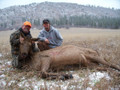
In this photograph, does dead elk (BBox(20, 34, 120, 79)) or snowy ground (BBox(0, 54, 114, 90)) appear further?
dead elk (BBox(20, 34, 120, 79))

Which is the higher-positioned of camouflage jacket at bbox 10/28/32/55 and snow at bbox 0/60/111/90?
camouflage jacket at bbox 10/28/32/55

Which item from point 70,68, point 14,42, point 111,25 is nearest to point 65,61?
point 70,68

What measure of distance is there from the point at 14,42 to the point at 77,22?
62618 millimetres

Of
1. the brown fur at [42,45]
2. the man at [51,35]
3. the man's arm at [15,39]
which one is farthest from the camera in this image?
the man at [51,35]

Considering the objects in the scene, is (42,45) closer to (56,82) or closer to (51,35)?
(51,35)

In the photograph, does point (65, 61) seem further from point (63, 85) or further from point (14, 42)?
point (14, 42)

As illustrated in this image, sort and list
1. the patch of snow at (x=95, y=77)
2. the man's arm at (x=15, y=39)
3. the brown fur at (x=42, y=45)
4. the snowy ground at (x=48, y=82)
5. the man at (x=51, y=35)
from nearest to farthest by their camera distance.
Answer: the snowy ground at (x=48, y=82), the patch of snow at (x=95, y=77), the man's arm at (x=15, y=39), the brown fur at (x=42, y=45), the man at (x=51, y=35)

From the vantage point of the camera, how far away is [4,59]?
594 centimetres

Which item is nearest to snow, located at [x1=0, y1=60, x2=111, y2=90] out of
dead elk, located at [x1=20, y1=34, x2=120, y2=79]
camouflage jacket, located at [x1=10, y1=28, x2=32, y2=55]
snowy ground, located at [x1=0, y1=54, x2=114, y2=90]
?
snowy ground, located at [x1=0, y1=54, x2=114, y2=90]

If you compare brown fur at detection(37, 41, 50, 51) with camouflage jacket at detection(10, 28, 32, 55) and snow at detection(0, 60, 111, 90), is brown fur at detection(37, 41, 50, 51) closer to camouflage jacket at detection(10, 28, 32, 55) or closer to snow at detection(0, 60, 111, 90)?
camouflage jacket at detection(10, 28, 32, 55)

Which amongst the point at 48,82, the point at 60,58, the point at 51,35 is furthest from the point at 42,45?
the point at 48,82

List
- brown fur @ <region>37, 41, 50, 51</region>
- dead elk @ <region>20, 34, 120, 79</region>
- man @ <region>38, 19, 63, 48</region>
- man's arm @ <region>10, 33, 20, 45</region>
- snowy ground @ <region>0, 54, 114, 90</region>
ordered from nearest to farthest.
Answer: snowy ground @ <region>0, 54, 114, 90</region> < dead elk @ <region>20, 34, 120, 79</region> < man's arm @ <region>10, 33, 20, 45</region> < brown fur @ <region>37, 41, 50, 51</region> < man @ <region>38, 19, 63, 48</region>

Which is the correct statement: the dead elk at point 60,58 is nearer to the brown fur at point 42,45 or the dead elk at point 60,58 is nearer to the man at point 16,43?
the man at point 16,43

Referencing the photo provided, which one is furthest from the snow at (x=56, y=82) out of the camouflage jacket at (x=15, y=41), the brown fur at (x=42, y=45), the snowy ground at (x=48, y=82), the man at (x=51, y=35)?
the man at (x=51, y=35)
